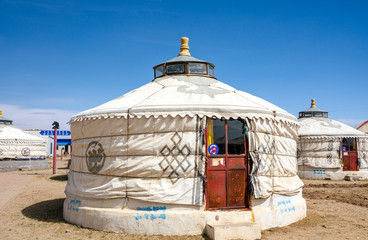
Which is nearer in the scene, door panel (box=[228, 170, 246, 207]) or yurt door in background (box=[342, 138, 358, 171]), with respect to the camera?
door panel (box=[228, 170, 246, 207])

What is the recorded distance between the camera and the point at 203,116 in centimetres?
571

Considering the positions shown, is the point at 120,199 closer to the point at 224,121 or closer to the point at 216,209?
the point at 216,209

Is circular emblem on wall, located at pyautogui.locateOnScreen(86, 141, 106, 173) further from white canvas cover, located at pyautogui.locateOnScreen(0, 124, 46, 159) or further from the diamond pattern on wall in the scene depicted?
white canvas cover, located at pyautogui.locateOnScreen(0, 124, 46, 159)

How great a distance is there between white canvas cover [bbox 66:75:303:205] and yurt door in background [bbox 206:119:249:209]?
0.20m

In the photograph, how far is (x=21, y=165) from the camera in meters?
19.3

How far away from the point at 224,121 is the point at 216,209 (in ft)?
5.19

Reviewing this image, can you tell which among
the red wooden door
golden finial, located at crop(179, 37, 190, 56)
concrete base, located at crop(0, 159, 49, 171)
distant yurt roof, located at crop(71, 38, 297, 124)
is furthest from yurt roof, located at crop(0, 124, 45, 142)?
the red wooden door

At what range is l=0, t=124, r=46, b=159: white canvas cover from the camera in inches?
734

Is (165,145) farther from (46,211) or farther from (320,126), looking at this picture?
(320,126)

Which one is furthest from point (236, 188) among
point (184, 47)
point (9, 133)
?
point (9, 133)

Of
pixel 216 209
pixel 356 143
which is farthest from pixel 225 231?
pixel 356 143

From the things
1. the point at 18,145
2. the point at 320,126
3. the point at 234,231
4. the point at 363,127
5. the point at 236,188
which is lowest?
the point at 234,231

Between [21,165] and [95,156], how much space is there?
1553 centimetres

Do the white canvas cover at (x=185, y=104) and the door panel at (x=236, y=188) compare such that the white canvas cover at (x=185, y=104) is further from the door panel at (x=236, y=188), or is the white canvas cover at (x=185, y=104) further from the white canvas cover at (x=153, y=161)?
the door panel at (x=236, y=188)
